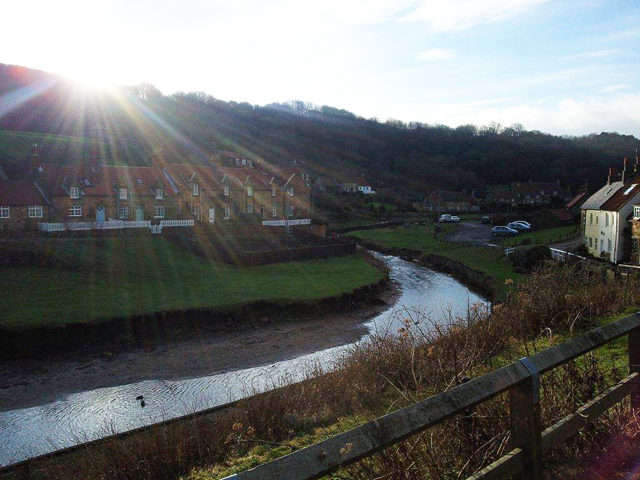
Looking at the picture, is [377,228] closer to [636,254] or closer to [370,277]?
[370,277]

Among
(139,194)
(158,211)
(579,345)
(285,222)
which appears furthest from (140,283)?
(579,345)

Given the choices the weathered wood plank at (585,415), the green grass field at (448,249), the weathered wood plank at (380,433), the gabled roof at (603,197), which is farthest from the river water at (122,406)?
the gabled roof at (603,197)

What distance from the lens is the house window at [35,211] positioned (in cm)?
4062

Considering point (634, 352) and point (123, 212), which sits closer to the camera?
point (634, 352)

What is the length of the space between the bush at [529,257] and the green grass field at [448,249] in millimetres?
671

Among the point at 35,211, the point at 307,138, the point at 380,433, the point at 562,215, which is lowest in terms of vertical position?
the point at 562,215

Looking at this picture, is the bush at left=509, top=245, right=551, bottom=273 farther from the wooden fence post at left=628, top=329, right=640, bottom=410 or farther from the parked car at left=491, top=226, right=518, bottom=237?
the wooden fence post at left=628, top=329, right=640, bottom=410

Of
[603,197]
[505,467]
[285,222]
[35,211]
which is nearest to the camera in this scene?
[505,467]

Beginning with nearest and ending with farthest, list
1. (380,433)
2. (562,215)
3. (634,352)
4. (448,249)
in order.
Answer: (380,433) < (634,352) < (448,249) < (562,215)

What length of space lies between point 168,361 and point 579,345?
68.5 feet

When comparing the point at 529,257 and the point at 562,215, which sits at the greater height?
the point at 562,215

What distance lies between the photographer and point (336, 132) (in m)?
158

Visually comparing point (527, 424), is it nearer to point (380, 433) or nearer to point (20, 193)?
point (380, 433)

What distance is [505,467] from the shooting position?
130 inches
